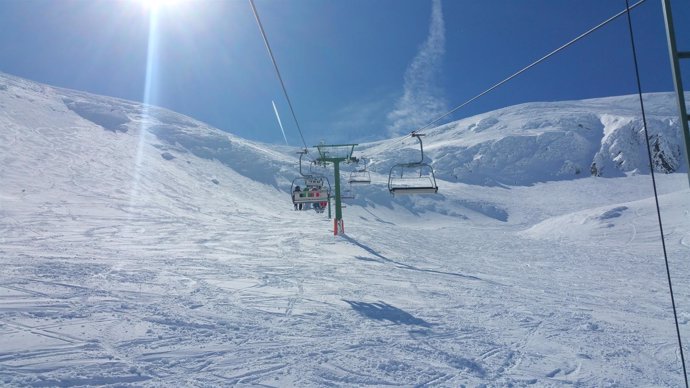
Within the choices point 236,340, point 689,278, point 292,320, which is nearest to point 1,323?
point 236,340

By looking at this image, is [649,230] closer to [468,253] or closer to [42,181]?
[468,253]

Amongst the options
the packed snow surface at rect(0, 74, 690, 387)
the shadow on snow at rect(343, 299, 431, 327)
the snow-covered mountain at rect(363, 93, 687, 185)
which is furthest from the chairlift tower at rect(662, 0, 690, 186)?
the snow-covered mountain at rect(363, 93, 687, 185)

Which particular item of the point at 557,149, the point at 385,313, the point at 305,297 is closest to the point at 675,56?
the point at 385,313

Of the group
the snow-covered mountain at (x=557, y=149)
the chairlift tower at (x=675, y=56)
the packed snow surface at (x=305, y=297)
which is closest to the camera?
the chairlift tower at (x=675, y=56)

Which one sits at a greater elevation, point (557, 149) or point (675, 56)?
point (557, 149)

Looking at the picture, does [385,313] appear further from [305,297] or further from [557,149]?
[557,149]

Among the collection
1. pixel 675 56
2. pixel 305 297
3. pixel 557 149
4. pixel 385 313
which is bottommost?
pixel 385 313

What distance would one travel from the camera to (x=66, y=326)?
225 inches

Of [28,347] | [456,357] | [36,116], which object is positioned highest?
[36,116]

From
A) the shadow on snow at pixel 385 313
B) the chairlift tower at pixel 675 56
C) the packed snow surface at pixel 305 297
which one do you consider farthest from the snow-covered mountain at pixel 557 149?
the chairlift tower at pixel 675 56

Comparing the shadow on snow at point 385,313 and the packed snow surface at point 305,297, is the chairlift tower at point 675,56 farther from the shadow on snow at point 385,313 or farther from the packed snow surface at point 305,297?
the shadow on snow at point 385,313

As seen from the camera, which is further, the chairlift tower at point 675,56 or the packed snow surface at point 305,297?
the packed snow surface at point 305,297

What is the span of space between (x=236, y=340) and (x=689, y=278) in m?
14.2

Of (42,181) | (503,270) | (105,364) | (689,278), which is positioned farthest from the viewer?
(42,181)
